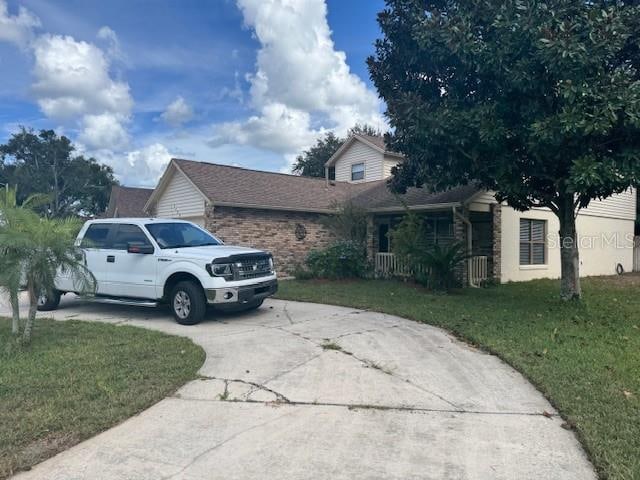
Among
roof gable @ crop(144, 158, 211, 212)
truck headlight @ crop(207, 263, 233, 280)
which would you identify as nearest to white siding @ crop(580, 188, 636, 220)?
roof gable @ crop(144, 158, 211, 212)

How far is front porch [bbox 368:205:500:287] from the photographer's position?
14.4m

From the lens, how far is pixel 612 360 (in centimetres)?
598

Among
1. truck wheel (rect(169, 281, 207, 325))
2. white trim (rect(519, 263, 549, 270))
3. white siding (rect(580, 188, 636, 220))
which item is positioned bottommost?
truck wheel (rect(169, 281, 207, 325))

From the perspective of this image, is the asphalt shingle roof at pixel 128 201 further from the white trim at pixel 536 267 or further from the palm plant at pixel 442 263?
the white trim at pixel 536 267

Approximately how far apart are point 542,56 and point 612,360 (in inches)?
182

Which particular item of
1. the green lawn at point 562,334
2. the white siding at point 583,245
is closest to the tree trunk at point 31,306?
the green lawn at point 562,334

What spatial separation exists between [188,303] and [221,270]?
87 centimetres

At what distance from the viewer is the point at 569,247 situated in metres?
10.9

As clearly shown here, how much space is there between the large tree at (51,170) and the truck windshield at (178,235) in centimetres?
3587

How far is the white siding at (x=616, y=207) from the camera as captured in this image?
731 inches

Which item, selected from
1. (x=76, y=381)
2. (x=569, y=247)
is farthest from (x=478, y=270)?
(x=76, y=381)

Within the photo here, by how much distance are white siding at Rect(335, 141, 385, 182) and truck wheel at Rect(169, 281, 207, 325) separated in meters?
16.9

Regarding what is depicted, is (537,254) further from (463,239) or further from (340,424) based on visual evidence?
(340,424)

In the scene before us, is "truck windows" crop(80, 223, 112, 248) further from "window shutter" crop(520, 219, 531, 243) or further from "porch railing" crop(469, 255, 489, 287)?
"window shutter" crop(520, 219, 531, 243)
